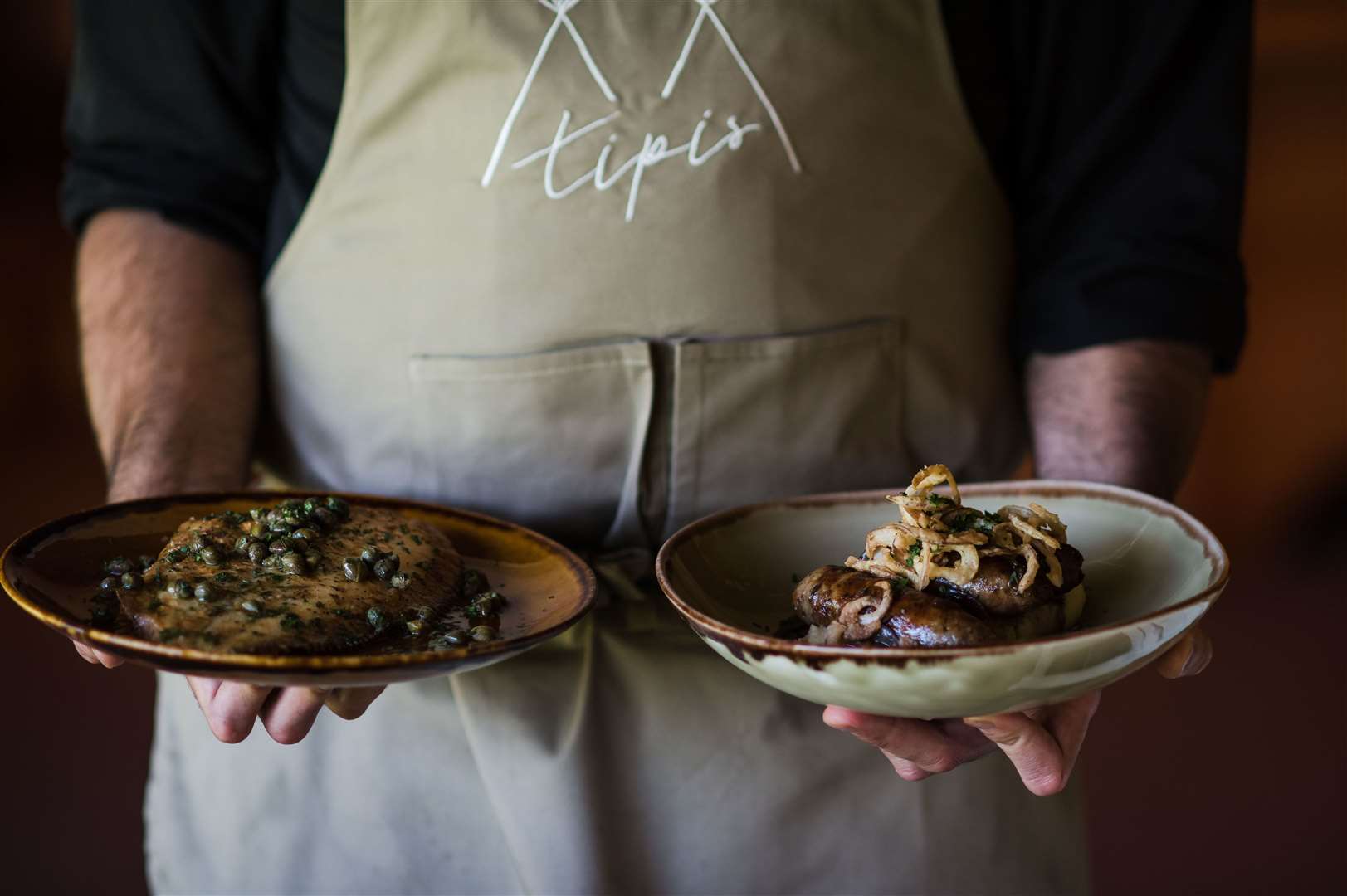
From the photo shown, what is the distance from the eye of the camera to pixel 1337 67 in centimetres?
355

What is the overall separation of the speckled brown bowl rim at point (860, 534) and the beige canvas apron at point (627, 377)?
15 cm

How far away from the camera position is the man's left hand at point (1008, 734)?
1245mm

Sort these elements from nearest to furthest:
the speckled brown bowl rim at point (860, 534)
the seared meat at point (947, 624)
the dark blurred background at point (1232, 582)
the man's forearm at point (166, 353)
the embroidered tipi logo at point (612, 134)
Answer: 1. the speckled brown bowl rim at point (860, 534)
2. the seared meat at point (947, 624)
3. the embroidered tipi logo at point (612, 134)
4. the man's forearm at point (166, 353)
5. the dark blurred background at point (1232, 582)

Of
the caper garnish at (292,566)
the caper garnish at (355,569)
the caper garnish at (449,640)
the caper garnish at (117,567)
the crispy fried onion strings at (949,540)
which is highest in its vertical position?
the caper garnish at (117,567)

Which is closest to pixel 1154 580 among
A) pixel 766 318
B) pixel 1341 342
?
pixel 766 318

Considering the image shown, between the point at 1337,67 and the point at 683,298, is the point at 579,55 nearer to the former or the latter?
the point at 683,298

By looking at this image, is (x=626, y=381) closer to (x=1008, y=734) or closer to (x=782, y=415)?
(x=782, y=415)

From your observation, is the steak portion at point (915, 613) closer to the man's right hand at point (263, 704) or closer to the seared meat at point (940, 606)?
the seared meat at point (940, 606)

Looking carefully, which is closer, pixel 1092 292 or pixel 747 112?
pixel 747 112

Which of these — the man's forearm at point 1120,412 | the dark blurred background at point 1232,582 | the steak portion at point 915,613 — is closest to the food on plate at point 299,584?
the steak portion at point 915,613

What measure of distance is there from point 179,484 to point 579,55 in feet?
2.98

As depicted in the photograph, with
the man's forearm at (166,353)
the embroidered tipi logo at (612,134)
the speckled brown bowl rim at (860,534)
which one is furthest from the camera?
the man's forearm at (166,353)

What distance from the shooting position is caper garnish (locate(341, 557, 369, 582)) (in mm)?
1390

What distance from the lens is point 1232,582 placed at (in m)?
3.72
